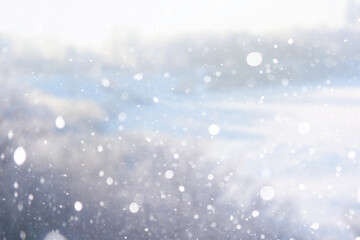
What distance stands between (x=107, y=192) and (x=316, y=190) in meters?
17.3

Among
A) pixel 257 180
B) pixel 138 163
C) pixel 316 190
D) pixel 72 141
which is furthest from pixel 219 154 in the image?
pixel 72 141

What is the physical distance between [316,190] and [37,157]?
71.3ft

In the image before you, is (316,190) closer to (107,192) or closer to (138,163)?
(138,163)

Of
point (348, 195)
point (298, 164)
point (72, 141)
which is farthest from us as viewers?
point (298, 164)

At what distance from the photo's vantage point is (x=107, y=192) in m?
32.8

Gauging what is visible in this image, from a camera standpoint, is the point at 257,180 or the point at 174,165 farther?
the point at 174,165

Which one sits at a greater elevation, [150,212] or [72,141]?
[72,141]

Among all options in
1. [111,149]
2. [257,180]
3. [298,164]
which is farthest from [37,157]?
[298,164]

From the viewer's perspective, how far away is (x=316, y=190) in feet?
103

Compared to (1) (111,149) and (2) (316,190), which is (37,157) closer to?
(1) (111,149)

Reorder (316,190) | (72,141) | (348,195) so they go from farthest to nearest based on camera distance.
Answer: (316,190)
(72,141)
(348,195)

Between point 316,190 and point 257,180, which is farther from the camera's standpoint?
point 316,190

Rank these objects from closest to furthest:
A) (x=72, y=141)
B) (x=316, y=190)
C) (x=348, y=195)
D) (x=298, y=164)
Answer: (x=348, y=195) → (x=72, y=141) → (x=316, y=190) → (x=298, y=164)

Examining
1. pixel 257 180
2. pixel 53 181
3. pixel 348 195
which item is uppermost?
pixel 348 195
